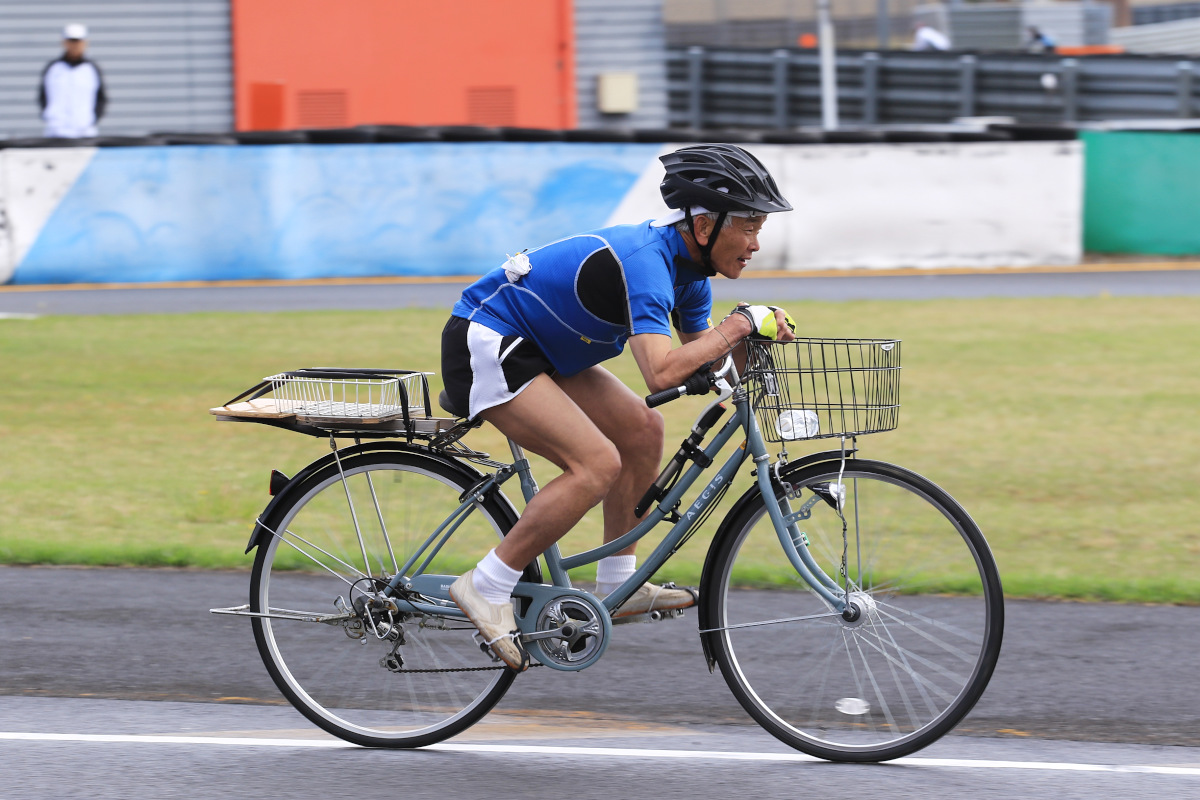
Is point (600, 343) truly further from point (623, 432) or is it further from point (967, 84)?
point (967, 84)

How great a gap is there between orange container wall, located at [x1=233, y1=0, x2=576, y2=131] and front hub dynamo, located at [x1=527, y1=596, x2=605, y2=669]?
1856cm

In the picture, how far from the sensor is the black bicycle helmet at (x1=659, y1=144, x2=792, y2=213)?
437 cm

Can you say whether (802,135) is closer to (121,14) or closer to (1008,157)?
(1008,157)

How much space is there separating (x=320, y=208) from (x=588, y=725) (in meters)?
12.6

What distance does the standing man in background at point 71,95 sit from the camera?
17922mm

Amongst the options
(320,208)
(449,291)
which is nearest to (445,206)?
(320,208)

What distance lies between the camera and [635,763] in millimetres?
4641

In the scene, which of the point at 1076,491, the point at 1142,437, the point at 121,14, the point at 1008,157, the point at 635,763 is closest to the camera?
the point at 635,763

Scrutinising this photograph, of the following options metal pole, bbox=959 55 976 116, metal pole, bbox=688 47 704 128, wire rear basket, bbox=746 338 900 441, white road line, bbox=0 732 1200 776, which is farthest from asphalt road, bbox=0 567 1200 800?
metal pole, bbox=688 47 704 128

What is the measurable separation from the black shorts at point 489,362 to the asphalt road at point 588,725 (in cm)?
109

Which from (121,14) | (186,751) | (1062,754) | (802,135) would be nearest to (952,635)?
(1062,754)

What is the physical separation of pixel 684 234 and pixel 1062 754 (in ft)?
6.23

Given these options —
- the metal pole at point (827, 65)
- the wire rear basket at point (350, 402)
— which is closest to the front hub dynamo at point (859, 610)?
the wire rear basket at point (350, 402)

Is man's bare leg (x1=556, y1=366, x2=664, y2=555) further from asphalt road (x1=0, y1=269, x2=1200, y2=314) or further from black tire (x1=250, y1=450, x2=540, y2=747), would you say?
asphalt road (x1=0, y1=269, x2=1200, y2=314)
